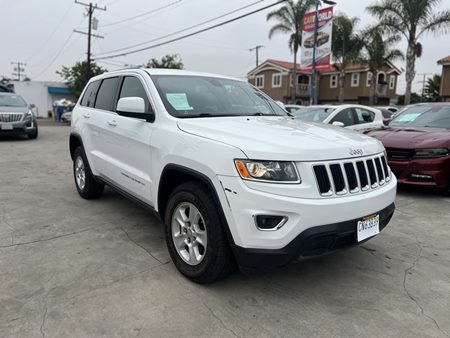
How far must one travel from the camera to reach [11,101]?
46.5ft

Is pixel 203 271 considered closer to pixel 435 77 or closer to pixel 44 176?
pixel 44 176

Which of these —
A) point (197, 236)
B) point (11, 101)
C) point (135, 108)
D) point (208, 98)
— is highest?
point (11, 101)

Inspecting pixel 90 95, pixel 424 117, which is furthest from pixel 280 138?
pixel 424 117

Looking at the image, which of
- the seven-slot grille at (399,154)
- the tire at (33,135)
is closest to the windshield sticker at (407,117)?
the seven-slot grille at (399,154)

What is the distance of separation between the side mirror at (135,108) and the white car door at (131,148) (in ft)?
0.25

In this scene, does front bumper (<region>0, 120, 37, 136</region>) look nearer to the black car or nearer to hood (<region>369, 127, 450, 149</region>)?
the black car

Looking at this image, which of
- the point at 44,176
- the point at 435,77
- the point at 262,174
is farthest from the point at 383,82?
the point at 262,174

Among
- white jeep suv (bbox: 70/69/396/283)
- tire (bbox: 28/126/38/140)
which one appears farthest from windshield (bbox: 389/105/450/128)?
tire (bbox: 28/126/38/140)

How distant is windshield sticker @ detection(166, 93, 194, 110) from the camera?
370 centimetres

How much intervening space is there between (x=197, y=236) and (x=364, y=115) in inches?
330

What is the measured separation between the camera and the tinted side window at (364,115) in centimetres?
1009

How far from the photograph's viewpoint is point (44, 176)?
7574 millimetres

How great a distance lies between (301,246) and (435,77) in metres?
47.3

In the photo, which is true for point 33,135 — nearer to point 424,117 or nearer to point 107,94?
point 107,94
